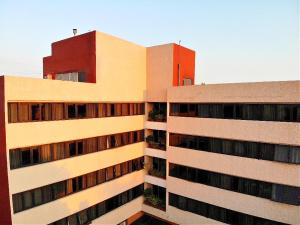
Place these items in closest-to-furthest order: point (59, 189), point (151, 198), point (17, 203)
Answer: point (17, 203)
point (59, 189)
point (151, 198)

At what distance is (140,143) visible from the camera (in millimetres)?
25281

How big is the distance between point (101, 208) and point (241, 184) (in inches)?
506

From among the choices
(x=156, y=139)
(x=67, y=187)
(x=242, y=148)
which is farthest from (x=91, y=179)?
(x=242, y=148)

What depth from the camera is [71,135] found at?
18234 millimetres

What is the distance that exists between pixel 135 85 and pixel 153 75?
8.02ft

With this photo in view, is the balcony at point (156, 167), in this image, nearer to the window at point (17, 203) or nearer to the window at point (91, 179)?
the window at point (91, 179)

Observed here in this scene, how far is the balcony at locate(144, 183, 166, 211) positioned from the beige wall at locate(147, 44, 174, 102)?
33.5 feet

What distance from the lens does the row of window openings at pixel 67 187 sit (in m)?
15.7

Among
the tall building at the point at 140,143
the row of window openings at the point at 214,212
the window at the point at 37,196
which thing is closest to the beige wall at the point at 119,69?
the tall building at the point at 140,143

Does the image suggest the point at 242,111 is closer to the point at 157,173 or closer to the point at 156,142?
the point at 156,142

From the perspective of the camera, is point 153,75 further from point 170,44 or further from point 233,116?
point 233,116

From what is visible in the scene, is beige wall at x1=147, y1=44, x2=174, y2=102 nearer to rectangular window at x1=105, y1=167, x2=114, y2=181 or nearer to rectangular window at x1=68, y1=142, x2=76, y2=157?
rectangular window at x1=105, y1=167, x2=114, y2=181

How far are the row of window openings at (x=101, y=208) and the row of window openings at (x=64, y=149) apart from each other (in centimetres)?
520

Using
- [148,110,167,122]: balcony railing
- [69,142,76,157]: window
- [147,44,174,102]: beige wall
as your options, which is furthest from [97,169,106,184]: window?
[147,44,174,102]: beige wall
